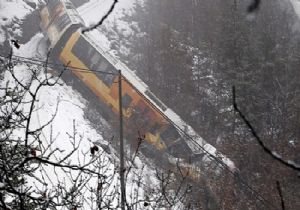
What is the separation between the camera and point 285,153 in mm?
18406

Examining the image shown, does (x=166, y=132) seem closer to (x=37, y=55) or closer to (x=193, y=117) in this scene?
(x=193, y=117)

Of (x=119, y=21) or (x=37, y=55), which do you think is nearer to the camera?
(x=37, y=55)

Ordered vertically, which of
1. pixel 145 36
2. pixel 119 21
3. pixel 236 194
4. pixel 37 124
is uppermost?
pixel 119 21

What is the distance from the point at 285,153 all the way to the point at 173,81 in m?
8.01

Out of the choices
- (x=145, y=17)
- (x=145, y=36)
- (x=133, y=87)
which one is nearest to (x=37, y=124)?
(x=133, y=87)

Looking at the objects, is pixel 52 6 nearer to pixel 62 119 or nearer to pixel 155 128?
pixel 62 119

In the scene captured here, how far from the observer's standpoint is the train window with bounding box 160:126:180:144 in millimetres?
18422

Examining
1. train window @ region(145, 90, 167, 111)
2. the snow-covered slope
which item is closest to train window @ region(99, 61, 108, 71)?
the snow-covered slope

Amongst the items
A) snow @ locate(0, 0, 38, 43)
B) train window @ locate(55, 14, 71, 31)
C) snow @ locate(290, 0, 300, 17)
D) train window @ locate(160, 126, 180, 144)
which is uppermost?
snow @ locate(0, 0, 38, 43)

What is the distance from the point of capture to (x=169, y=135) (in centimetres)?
1852

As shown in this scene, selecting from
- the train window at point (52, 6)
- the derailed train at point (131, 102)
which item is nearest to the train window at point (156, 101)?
the derailed train at point (131, 102)

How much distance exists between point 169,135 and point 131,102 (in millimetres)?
2135

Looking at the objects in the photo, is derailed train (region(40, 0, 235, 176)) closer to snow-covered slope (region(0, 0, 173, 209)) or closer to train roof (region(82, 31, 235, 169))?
train roof (region(82, 31, 235, 169))

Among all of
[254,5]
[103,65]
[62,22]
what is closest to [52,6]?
[62,22]
